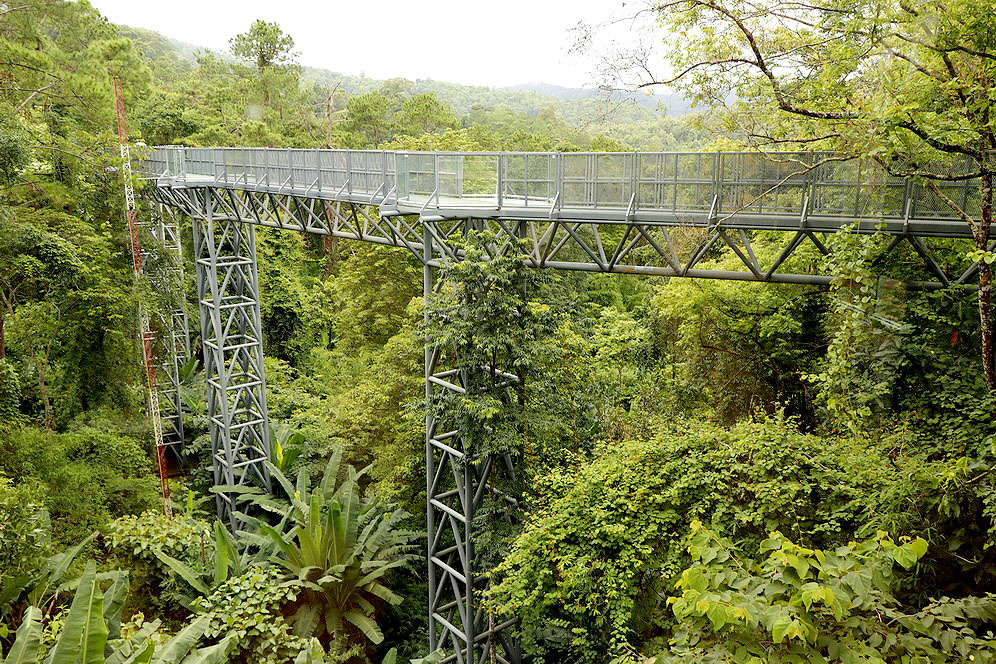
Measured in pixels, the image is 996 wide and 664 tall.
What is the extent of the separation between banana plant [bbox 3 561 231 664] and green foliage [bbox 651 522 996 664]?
5.14m

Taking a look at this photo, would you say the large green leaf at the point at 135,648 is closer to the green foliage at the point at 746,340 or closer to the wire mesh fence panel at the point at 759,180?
the wire mesh fence panel at the point at 759,180

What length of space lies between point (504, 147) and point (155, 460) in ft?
74.3

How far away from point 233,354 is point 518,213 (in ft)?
32.1

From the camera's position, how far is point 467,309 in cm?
896

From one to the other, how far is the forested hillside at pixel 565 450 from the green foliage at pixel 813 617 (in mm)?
27

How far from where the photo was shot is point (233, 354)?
52.2ft

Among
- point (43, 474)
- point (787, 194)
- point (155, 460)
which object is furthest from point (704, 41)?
point (155, 460)

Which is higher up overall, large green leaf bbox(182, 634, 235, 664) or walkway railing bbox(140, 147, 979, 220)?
walkway railing bbox(140, 147, 979, 220)

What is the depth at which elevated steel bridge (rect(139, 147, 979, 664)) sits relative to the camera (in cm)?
740

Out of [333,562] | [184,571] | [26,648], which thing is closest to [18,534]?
[26,648]

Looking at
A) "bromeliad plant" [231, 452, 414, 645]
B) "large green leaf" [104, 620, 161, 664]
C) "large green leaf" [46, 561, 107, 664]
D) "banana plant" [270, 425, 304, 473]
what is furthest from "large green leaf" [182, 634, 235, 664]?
"banana plant" [270, 425, 304, 473]

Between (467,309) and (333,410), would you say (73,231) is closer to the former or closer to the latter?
(333,410)

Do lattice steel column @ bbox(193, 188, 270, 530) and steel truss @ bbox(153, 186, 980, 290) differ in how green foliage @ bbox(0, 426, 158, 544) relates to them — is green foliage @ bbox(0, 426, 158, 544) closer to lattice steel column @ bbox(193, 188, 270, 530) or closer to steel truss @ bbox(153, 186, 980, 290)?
lattice steel column @ bbox(193, 188, 270, 530)

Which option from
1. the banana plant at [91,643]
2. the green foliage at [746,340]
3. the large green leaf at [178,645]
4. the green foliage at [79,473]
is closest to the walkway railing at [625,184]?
the green foliage at [746,340]
